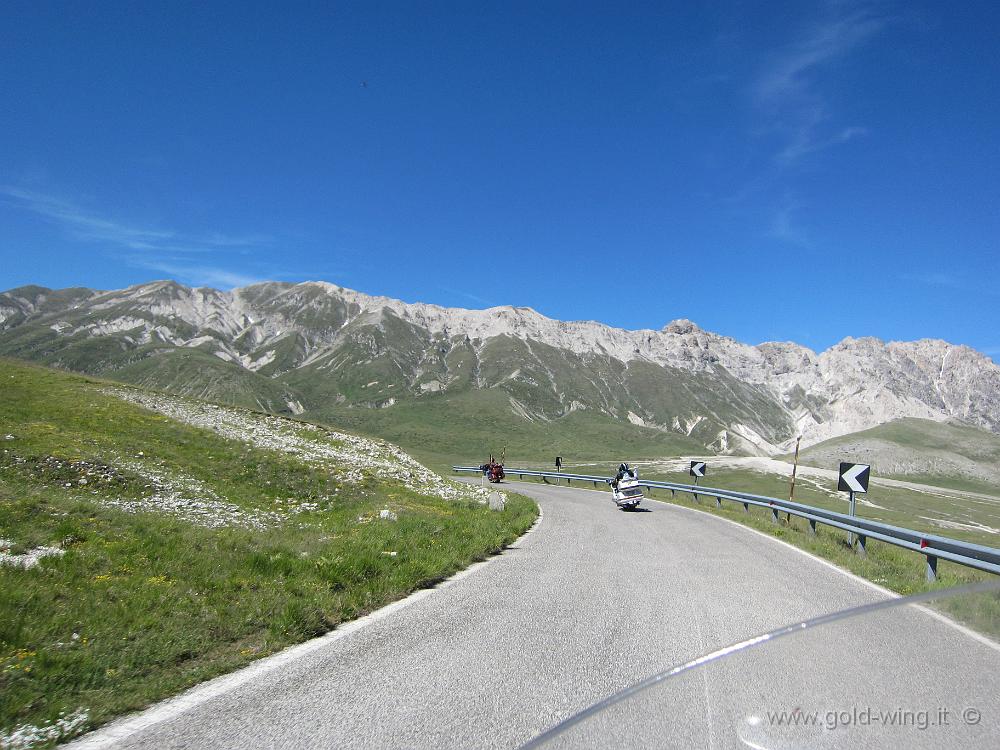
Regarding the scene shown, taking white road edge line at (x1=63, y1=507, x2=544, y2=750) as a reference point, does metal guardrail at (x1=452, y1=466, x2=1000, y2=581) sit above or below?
above

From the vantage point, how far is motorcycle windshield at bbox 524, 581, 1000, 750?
277 cm

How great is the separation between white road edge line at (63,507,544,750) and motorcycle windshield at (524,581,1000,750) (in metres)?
3.57

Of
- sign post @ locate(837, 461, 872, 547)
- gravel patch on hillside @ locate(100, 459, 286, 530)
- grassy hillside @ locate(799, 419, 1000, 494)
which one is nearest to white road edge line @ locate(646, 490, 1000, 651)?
sign post @ locate(837, 461, 872, 547)

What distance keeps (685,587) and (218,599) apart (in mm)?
7126

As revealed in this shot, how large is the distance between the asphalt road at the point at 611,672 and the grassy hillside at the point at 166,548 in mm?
754

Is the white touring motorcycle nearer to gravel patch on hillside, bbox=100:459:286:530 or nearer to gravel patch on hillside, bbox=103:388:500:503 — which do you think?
gravel patch on hillside, bbox=103:388:500:503

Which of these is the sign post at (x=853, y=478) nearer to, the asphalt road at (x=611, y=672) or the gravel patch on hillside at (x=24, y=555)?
the asphalt road at (x=611, y=672)

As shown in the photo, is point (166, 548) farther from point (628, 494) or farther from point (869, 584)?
point (628, 494)

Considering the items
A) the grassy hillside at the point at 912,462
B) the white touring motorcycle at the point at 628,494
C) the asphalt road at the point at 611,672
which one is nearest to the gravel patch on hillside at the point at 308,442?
the white touring motorcycle at the point at 628,494

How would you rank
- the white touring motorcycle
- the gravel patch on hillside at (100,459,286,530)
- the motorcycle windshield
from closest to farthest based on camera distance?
the motorcycle windshield, the gravel patch on hillside at (100,459,286,530), the white touring motorcycle

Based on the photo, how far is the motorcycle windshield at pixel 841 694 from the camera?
9.09ft

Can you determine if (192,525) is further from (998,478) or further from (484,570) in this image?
(998,478)

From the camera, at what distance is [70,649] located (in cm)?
580

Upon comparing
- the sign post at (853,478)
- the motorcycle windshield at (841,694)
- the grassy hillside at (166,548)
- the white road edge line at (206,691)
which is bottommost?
the white road edge line at (206,691)
